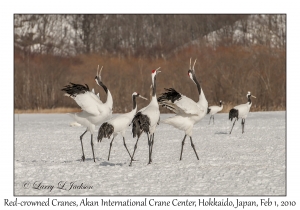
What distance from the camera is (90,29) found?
117 feet

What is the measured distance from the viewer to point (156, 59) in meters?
28.7

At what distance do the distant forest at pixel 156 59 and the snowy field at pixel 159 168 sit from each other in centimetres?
1132

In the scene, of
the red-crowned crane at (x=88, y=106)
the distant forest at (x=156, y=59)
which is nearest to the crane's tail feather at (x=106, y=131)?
the red-crowned crane at (x=88, y=106)

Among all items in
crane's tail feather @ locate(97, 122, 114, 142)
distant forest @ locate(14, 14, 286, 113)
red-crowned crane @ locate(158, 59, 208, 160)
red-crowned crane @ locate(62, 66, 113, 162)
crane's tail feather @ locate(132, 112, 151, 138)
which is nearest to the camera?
crane's tail feather @ locate(132, 112, 151, 138)

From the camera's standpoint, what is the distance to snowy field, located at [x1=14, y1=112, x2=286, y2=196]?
6.25 meters

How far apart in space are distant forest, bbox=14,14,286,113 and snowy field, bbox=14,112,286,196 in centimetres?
1132

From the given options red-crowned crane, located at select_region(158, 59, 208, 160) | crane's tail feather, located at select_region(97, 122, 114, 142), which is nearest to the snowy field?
crane's tail feather, located at select_region(97, 122, 114, 142)

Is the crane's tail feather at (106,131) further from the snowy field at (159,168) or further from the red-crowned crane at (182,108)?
the red-crowned crane at (182,108)

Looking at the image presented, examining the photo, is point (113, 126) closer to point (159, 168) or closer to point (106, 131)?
point (106, 131)

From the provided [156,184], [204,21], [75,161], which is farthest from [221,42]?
[156,184]

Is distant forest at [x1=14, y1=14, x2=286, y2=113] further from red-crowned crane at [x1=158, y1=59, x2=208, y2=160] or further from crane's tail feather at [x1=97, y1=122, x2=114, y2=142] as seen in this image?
crane's tail feather at [x1=97, y1=122, x2=114, y2=142]

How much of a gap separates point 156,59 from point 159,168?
70.3ft

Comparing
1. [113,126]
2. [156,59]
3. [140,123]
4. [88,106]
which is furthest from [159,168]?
[156,59]

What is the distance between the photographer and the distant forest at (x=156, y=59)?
23.2 meters
